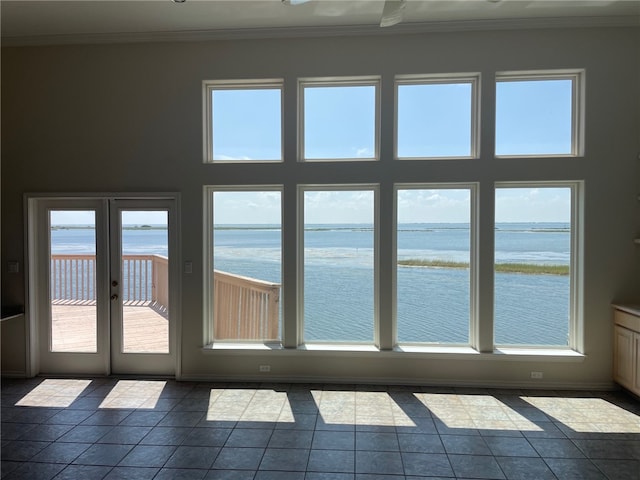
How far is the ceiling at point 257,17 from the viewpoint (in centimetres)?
347

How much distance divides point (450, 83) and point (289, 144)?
1.74 m

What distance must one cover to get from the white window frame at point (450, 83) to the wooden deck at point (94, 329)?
3057 millimetres

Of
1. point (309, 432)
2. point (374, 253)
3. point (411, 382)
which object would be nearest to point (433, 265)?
point (374, 253)

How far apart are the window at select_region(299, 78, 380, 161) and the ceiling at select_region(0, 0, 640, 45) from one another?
0.53 meters

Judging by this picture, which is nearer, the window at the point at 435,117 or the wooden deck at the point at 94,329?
the window at the point at 435,117

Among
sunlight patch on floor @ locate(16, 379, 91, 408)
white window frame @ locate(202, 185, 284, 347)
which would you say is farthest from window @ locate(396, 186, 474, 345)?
sunlight patch on floor @ locate(16, 379, 91, 408)

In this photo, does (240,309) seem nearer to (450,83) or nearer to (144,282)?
(144,282)

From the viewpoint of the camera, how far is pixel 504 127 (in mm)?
3934

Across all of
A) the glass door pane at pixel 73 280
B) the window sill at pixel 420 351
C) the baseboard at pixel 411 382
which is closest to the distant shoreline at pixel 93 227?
the glass door pane at pixel 73 280

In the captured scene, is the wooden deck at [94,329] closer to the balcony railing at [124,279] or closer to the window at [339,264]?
the balcony railing at [124,279]

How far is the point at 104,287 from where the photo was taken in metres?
4.21

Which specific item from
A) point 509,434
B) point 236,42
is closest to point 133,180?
point 236,42

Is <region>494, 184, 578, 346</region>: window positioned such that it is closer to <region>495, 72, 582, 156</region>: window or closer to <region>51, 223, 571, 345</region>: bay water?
<region>51, 223, 571, 345</region>: bay water

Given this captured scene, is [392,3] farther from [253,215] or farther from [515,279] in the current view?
[515,279]
